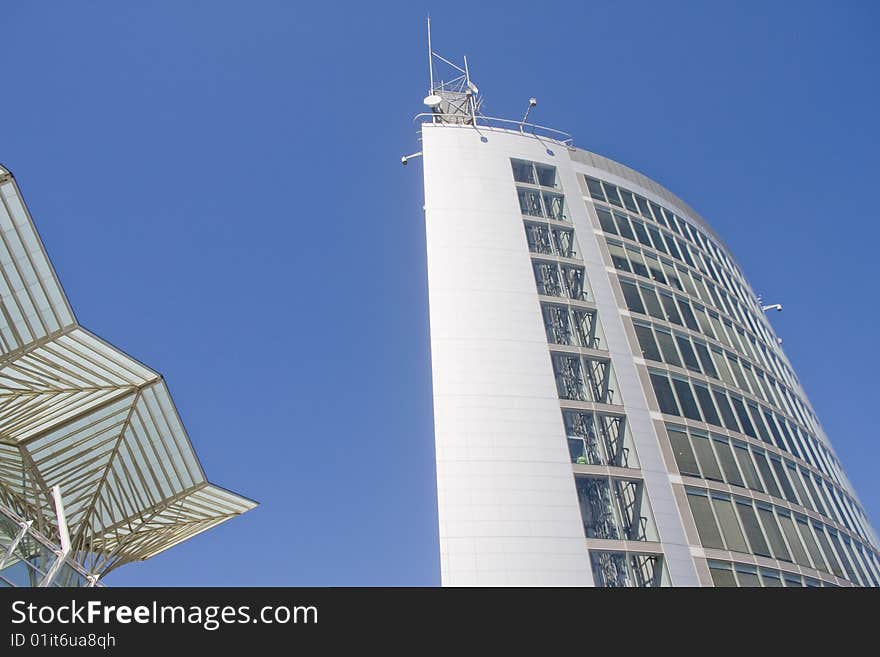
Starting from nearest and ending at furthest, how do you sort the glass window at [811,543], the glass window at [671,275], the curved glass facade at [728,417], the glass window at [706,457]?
the curved glass facade at [728,417], the glass window at [811,543], the glass window at [706,457], the glass window at [671,275]

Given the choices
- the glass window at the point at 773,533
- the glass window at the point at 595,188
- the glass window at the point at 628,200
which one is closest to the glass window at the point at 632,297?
the glass window at the point at 595,188

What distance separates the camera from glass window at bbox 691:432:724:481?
40.3m

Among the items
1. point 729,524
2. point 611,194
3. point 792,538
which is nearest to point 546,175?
point 611,194

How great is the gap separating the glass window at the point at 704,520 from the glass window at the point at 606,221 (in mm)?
21380

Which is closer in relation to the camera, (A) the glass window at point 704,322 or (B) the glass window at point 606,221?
(A) the glass window at point 704,322

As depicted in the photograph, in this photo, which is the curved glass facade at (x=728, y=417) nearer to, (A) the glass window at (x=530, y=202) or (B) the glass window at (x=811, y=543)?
(B) the glass window at (x=811, y=543)

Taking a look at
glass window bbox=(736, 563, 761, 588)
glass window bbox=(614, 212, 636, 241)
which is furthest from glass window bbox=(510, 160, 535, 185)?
glass window bbox=(736, 563, 761, 588)

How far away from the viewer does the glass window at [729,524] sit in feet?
122

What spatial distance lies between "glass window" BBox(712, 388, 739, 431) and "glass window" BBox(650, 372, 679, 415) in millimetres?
3646

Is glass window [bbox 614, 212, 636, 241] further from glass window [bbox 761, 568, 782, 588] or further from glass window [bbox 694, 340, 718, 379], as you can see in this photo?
glass window [bbox 761, 568, 782, 588]

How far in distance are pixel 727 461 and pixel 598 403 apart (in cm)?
807

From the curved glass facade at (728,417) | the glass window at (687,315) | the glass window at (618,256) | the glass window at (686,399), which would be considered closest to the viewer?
the curved glass facade at (728,417)
